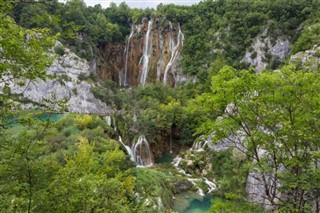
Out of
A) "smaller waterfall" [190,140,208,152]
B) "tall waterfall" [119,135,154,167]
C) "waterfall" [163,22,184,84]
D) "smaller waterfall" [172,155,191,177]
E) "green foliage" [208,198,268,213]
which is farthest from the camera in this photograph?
"waterfall" [163,22,184,84]

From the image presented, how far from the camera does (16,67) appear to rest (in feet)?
12.0

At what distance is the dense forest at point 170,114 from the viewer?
4294 millimetres

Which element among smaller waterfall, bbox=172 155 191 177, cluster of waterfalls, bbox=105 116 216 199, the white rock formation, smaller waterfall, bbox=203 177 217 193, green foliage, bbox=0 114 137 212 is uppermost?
the white rock formation

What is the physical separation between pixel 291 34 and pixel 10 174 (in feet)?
113

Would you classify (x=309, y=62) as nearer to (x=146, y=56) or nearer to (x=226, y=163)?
(x=226, y=163)

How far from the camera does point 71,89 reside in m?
33.5

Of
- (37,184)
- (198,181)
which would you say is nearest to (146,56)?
(198,181)

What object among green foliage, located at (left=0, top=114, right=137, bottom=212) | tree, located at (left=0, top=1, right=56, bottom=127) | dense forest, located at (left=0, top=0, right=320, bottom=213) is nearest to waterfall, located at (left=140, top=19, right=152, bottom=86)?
dense forest, located at (left=0, top=0, right=320, bottom=213)

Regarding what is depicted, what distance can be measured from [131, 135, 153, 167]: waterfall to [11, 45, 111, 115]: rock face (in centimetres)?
1096

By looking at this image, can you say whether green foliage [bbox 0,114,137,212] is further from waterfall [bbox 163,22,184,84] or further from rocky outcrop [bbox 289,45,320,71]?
waterfall [bbox 163,22,184,84]

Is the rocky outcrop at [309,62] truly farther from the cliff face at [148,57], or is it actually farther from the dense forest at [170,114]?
the cliff face at [148,57]

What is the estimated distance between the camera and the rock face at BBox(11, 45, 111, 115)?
105 feet

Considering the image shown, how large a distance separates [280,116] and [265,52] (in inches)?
1167

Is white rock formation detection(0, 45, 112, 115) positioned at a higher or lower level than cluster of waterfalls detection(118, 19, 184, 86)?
lower
